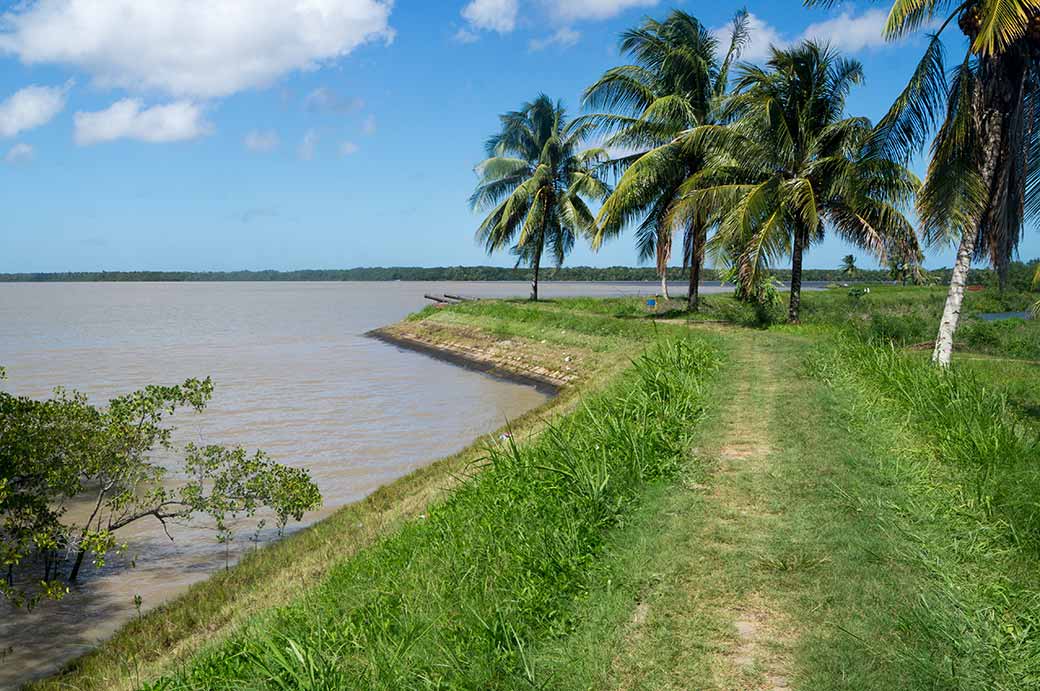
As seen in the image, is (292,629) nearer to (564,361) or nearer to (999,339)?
(564,361)

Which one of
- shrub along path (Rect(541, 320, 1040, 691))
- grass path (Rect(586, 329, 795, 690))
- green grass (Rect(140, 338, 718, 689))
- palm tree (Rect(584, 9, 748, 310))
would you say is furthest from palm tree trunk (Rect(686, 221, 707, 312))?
grass path (Rect(586, 329, 795, 690))

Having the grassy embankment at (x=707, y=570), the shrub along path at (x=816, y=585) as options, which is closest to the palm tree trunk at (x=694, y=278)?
the grassy embankment at (x=707, y=570)

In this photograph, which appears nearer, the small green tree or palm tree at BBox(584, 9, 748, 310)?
the small green tree

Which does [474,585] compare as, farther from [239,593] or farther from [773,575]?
[239,593]

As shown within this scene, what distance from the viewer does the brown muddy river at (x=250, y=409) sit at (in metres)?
8.09

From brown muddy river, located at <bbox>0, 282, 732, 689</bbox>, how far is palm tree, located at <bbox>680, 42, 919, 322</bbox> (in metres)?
7.57

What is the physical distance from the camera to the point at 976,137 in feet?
40.4

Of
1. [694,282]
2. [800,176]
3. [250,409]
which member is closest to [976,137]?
[800,176]

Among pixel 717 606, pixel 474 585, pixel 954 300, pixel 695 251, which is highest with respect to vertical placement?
pixel 695 251

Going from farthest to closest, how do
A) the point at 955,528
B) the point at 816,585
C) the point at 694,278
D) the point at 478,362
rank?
the point at 478,362 → the point at 694,278 → the point at 955,528 → the point at 816,585

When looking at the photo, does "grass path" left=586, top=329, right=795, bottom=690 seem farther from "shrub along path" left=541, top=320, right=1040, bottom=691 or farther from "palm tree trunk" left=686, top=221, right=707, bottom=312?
"palm tree trunk" left=686, top=221, right=707, bottom=312

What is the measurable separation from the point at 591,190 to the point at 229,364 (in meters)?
16.9

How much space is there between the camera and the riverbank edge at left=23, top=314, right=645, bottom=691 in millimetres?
6246

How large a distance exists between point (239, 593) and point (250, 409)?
12.3 meters
